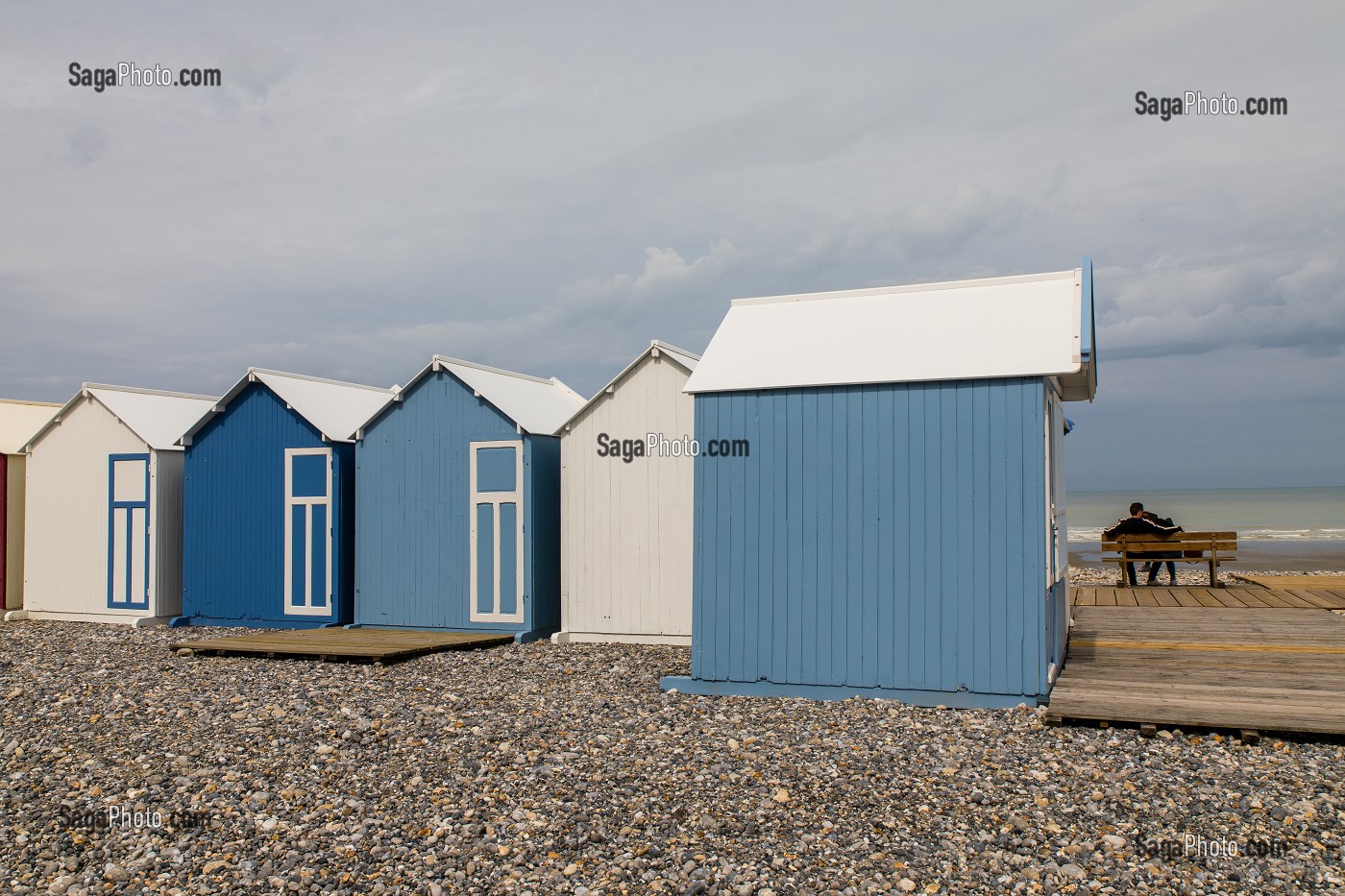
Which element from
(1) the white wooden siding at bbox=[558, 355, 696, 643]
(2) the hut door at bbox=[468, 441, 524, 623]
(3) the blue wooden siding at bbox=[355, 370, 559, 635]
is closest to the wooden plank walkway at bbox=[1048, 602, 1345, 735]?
(1) the white wooden siding at bbox=[558, 355, 696, 643]

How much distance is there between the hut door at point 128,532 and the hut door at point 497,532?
560 centimetres

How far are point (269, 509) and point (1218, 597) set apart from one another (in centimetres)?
1277

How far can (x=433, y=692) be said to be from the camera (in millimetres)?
9023

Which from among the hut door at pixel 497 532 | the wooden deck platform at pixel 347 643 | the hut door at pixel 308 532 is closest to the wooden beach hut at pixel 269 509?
the hut door at pixel 308 532

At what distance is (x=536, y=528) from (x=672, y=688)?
4.30 metres

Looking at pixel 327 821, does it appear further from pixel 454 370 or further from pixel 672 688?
pixel 454 370

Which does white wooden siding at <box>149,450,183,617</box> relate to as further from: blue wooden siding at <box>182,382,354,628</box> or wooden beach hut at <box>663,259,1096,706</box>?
wooden beach hut at <box>663,259,1096,706</box>

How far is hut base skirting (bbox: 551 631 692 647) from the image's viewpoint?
39.3 ft

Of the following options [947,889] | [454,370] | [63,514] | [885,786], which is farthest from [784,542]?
[63,514]

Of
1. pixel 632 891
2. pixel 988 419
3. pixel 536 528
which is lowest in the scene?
pixel 632 891

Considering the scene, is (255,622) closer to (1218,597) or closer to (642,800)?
(642,800)

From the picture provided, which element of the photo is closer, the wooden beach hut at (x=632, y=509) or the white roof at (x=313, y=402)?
the wooden beach hut at (x=632, y=509)

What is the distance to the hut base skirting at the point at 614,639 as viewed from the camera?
39.3 feet

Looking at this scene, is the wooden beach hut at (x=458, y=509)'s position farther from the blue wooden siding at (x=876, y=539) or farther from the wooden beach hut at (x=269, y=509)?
the blue wooden siding at (x=876, y=539)
